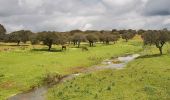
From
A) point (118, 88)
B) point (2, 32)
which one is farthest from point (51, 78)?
point (2, 32)

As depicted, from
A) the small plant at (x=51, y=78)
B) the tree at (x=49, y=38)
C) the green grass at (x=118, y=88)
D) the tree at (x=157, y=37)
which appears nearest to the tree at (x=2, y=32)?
the tree at (x=49, y=38)

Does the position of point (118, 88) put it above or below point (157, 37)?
below

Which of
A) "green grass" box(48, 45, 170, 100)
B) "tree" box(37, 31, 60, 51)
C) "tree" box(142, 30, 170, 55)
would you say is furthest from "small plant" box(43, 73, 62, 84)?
"tree" box(37, 31, 60, 51)

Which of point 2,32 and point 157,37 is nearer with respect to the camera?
point 157,37

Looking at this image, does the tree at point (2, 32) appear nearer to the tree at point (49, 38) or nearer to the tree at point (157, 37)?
the tree at point (49, 38)

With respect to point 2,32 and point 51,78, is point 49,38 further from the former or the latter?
point 51,78

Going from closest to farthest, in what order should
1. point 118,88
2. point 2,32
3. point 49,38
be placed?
point 118,88 < point 49,38 < point 2,32

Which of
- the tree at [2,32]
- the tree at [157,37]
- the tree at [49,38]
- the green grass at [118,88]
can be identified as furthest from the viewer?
the tree at [2,32]

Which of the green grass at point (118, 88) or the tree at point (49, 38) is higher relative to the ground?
the tree at point (49, 38)

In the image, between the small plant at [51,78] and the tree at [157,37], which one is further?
the tree at [157,37]

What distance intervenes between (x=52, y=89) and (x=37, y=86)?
5.48 meters

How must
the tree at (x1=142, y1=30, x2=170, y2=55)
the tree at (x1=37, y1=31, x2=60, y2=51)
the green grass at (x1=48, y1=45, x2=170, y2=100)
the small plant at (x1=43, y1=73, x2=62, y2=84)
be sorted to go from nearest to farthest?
the green grass at (x1=48, y1=45, x2=170, y2=100), the small plant at (x1=43, y1=73, x2=62, y2=84), the tree at (x1=142, y1=30, x2=170, y2=55), the tree at (x1=37, y1=31, x2=60, y2=51)

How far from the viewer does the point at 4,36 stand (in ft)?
599

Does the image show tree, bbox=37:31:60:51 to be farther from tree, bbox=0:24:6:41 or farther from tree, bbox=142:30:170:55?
tree, bbox=0:24:6:41
